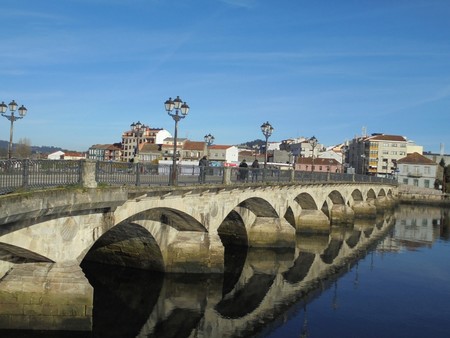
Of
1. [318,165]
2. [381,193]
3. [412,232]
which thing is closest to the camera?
[412,232]

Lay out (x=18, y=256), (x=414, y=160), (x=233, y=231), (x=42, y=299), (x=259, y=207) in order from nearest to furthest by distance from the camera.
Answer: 1. (x=42, y=299)
2. (x=18, y=256)
3. (x=259, y=207)
4. (x=233, y=231)
5. (x=414, y=160)

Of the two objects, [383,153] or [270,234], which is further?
[383,153]

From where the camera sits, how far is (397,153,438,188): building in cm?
10050

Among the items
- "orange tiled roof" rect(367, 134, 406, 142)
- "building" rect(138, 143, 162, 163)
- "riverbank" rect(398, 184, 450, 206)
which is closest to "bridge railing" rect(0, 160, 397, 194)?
Result: "riverbank" rect(398, 184, 450, 206)

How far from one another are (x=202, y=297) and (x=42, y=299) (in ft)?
25.4

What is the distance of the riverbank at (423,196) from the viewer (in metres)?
85.6

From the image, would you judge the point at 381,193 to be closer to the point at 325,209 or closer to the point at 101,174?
the point at 325,209

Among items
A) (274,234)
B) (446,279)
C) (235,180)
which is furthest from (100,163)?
(446,279)

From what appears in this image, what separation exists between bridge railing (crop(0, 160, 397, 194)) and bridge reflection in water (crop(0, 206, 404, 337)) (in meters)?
3.21

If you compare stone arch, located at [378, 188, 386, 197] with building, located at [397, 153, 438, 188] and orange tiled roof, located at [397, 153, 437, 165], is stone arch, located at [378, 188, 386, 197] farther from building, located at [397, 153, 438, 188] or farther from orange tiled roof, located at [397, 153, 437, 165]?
orange tiled roof, located at [397, 153, 437, 165]

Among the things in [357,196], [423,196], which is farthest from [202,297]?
[423,196]

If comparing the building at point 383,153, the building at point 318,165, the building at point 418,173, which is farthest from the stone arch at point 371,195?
the building at point 383,153

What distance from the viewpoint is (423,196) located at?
88.3m

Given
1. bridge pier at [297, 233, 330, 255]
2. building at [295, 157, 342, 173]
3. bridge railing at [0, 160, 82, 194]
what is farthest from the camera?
building at [295, 157, 342, 173]
